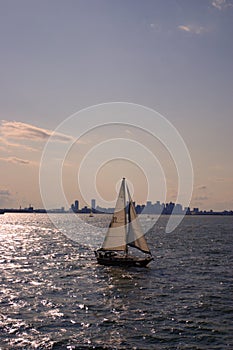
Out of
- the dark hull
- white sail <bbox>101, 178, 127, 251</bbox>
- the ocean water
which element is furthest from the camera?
white sail <bbox>101, 178, 127, 251</bbox>

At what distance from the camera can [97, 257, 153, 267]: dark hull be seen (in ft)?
243

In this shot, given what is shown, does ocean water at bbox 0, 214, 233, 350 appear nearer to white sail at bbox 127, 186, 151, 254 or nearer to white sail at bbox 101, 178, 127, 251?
white sail at bbox 127, 186, 151, 254

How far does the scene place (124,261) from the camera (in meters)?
75.1

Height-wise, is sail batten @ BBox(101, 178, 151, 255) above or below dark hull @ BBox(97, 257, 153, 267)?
above

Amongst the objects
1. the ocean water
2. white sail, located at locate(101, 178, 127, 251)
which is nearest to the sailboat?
white sail, located at locate(101, 178, 127, 251)

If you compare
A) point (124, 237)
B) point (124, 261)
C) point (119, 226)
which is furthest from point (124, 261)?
point (119, 226)

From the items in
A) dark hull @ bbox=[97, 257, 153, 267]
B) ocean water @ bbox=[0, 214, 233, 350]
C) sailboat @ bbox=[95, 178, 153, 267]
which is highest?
sailboat @ bbox=[95, 178, 153, 267]

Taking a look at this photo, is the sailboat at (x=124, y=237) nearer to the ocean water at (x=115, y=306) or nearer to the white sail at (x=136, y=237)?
the white sail at (x=136, y=237)

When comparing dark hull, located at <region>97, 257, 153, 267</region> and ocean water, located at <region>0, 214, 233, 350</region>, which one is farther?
dark hull, located at <region>97, 257, 153, 267</region>

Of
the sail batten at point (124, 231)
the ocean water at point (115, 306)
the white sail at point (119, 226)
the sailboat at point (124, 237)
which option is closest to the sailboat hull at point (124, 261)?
the sailboat at point (124, 237)

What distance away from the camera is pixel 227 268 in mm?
76375

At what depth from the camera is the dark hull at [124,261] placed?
74188mm

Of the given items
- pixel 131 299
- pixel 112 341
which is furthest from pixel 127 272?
pixel 112 341

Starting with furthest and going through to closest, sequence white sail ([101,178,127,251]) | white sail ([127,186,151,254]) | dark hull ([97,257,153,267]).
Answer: white sail ([101,178,127,251]) → white sail ([127,186,151,254]) → dark hull ([97,257,153,267])
